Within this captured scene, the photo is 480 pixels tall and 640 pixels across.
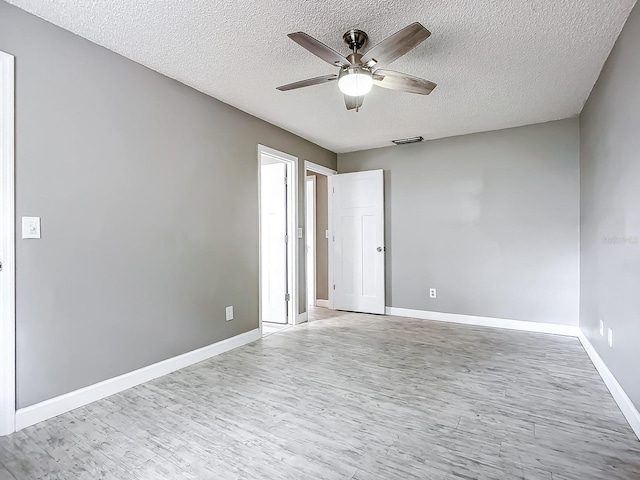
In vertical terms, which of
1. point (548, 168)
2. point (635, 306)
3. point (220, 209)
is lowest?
point (635, 306)

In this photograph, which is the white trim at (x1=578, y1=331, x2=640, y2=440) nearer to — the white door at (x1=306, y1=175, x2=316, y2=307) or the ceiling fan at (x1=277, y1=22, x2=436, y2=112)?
the ceiling fan at (x1=277, y1=22, x2=436, y2=112)

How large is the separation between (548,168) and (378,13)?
3.14m

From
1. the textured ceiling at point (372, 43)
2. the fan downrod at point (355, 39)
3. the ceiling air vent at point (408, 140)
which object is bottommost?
the fan downrod at point (355, 39)

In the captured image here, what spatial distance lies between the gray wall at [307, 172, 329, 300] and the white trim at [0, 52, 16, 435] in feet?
13.9

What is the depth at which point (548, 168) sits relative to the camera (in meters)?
4.08

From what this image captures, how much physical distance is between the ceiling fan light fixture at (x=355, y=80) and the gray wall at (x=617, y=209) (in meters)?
1.51

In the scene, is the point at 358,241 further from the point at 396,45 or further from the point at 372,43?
the point at 396,45

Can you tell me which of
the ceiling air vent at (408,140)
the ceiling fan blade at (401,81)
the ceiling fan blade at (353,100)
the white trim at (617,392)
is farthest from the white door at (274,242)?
the white trim at (617,392)

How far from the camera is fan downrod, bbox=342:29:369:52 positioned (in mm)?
2205

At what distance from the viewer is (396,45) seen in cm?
193

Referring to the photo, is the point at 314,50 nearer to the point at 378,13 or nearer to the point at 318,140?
the point at 378,13

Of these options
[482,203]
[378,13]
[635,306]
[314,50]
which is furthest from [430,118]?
[635,306]

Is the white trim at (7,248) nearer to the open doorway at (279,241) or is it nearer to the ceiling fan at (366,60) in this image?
the ceiling fan at (366,60)

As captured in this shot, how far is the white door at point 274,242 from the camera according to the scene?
4562 mm
